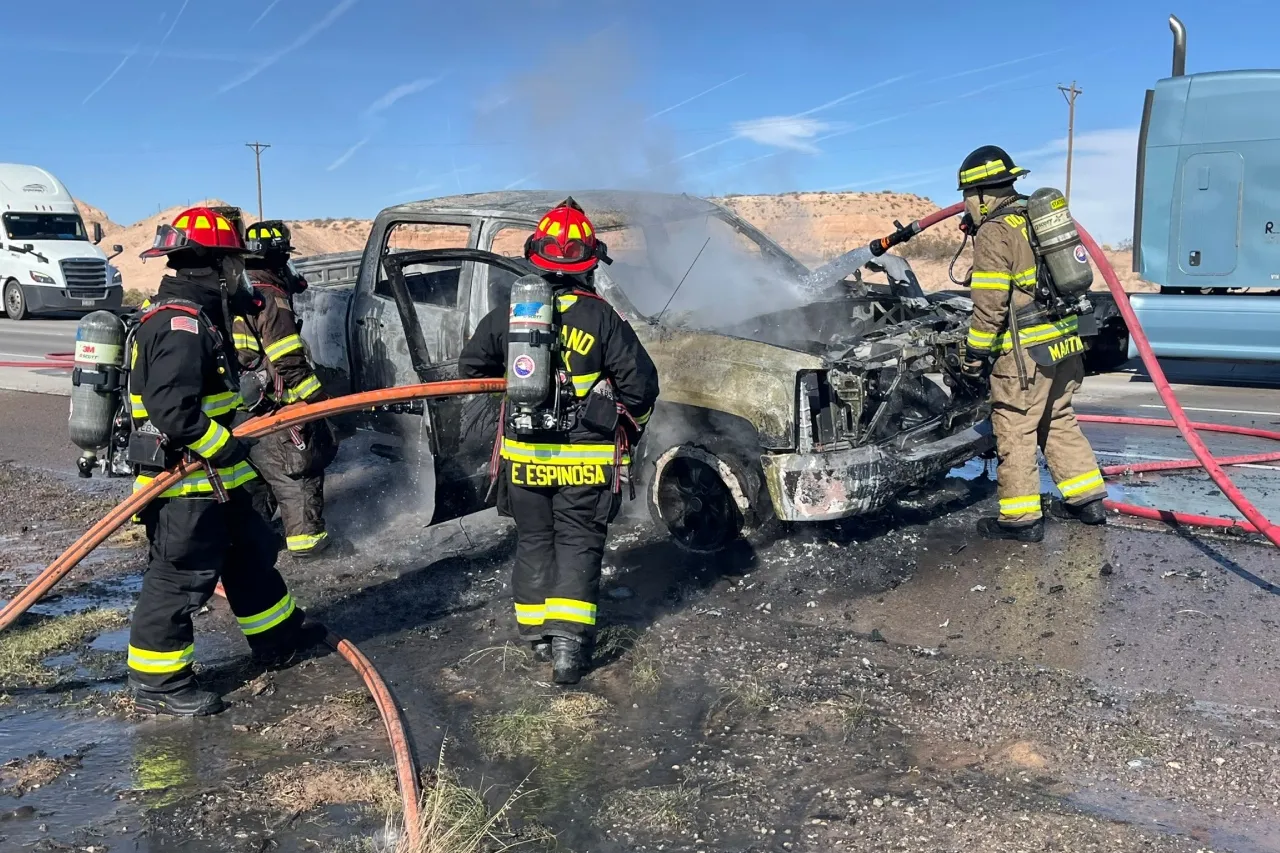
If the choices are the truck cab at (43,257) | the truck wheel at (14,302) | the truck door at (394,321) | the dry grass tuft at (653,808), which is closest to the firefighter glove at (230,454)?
the dry grass tuft at (653,808)

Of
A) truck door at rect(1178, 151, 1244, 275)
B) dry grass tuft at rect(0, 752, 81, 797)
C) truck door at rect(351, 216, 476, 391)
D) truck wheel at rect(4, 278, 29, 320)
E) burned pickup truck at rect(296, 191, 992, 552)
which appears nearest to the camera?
dry grass tuft at rect(0, 752, 81, 797)

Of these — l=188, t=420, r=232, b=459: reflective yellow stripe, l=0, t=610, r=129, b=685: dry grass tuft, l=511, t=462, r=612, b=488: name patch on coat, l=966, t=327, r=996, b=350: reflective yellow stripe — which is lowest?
l=0, t=610, r=129, b=685: dry grass tuft

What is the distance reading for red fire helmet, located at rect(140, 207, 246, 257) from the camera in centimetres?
395

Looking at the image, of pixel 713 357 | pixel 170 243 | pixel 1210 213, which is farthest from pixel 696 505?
pixel 1210 213

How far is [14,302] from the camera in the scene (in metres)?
21.8

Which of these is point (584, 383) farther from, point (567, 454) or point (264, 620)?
point (264, 620)

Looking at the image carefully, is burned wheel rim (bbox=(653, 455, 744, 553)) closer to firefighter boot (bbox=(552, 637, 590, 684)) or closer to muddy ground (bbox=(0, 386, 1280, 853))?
muddy ground (bbox=(0, 386, 1280, 853))

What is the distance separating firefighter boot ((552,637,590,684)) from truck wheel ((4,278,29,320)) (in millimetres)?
21508

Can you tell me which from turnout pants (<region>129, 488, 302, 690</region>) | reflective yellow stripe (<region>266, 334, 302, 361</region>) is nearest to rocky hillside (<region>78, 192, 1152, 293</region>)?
reflective yellow stripe (<region>266, 334, 302, 361</region>)

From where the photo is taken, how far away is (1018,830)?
2908mm

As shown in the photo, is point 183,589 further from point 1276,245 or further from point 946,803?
point 1276,245

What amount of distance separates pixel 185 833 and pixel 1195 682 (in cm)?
349

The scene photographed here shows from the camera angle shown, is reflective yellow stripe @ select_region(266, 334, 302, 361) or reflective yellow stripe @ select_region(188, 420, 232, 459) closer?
reflective yellow stripe @ select_region(188, 420, 232, 459)

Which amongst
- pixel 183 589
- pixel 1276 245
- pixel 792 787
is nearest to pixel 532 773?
pixel 792 787
